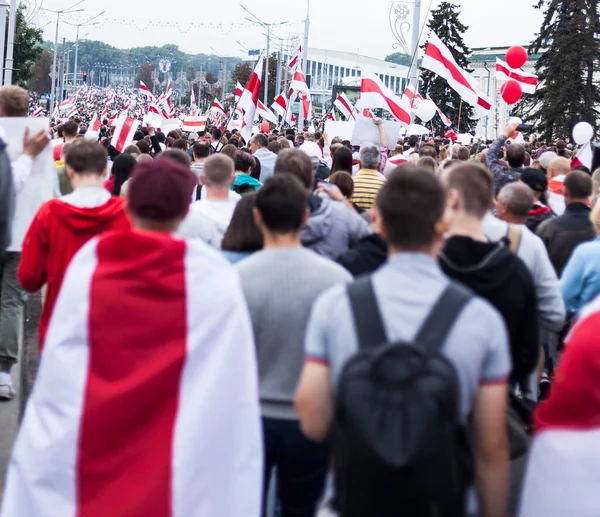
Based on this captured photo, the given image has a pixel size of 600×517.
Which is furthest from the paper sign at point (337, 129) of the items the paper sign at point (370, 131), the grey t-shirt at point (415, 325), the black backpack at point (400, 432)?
the black backpack at point (400, 432)

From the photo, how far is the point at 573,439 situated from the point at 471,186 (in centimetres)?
137

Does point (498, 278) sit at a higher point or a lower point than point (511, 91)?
lower

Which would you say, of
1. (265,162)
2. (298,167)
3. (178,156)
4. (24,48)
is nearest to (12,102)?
(178,156)

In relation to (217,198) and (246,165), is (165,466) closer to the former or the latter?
(217,198)

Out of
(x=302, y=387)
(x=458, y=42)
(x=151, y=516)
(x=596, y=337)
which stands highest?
(x=458, y=42)

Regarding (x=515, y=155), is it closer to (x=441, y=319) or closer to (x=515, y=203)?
(x=515, y=203)

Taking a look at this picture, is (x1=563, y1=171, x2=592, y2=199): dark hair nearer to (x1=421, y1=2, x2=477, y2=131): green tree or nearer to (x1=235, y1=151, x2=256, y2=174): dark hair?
(x1=235, y1=151, x2=256, y2=174): dark hair

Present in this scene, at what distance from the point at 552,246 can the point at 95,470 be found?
5.29 meters

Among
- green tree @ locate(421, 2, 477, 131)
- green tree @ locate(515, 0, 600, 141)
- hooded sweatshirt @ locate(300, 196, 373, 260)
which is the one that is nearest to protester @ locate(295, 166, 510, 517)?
hooded sweatshirt @ locate(300, 196, 373, 260)

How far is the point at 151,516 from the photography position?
146 inches

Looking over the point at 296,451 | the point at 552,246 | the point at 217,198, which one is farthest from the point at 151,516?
the point at 552,246

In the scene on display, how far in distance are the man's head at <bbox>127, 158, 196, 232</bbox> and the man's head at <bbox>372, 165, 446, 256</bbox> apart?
75cm

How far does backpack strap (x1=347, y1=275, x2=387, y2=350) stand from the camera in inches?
128

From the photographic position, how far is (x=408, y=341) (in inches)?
125
